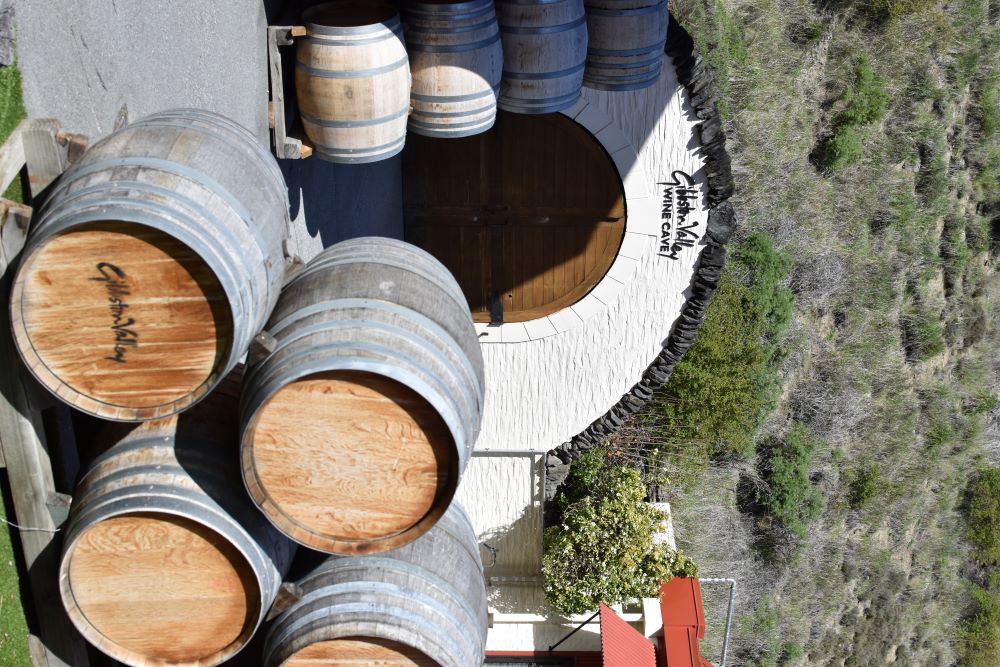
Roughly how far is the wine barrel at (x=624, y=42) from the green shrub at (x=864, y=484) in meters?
6.09

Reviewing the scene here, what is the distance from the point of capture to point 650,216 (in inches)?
327

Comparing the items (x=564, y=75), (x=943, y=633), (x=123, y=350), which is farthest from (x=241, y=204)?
(x=943, y=633)

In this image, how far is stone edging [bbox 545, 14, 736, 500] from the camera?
25.9 feet

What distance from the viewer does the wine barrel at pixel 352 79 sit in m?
4.42

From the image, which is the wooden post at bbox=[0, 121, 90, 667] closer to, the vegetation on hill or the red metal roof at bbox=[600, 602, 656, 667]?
the red metal roof at bbox=[600, 602, 656, 667]

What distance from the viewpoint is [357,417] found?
3305 millimetres

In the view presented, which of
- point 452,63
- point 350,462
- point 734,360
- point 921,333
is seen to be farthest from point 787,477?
point 350,462

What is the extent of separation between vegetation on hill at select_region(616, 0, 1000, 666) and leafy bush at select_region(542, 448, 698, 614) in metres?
1.08

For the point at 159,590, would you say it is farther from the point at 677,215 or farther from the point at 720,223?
the point at 720,223

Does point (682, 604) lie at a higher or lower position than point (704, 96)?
lower

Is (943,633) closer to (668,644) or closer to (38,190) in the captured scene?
(668,644)

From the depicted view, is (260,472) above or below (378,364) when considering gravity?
below

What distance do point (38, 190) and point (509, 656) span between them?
241 inches

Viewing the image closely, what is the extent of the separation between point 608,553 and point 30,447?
17.3 feet
